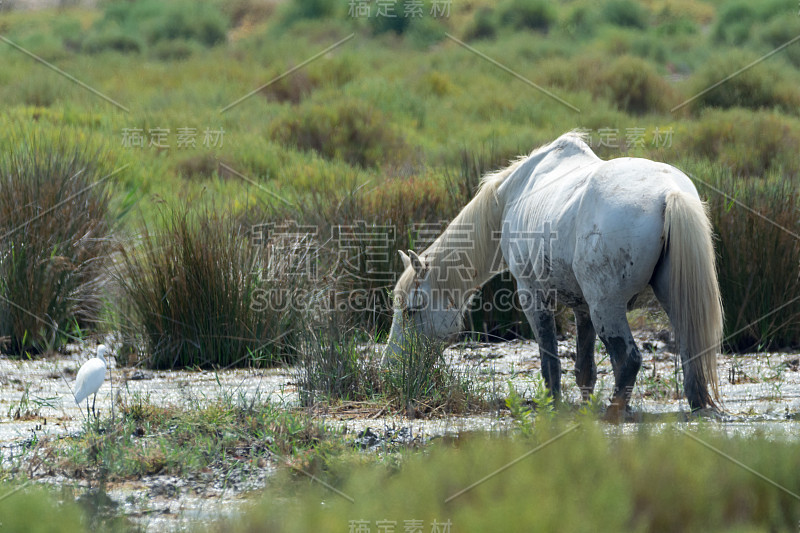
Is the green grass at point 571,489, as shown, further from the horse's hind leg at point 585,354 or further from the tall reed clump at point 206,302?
the tall reed clump at point 206,302

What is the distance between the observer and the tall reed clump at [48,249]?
6934mm

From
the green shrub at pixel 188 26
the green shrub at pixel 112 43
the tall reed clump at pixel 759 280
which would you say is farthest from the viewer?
the green shrub at pixel 188 26

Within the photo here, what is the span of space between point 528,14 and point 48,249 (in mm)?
30164

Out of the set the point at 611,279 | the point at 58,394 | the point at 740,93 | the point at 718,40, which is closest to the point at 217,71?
the point at 740,93

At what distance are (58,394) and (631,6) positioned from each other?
32565mm

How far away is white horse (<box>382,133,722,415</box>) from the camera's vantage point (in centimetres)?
439

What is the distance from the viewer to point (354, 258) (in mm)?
7336

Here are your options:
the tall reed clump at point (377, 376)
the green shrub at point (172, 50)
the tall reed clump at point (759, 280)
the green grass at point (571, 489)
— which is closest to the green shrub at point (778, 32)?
the green shrub at point (172, 50)

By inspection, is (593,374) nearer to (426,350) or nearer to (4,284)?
(426,350)

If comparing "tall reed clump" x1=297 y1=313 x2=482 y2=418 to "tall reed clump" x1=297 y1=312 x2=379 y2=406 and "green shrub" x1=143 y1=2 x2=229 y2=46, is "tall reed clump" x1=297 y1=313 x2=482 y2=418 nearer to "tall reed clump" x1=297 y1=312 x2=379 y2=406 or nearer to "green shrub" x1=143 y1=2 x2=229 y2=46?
"tall reed clump" x1=297 y1=312 x2=379 y2=406

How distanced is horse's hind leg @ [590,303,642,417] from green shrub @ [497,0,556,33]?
1231 inches


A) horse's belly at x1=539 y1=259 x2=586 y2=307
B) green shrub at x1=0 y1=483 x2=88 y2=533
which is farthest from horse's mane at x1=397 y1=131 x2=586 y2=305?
green shrub at x1=0 y1=483 x2=88 y2=533

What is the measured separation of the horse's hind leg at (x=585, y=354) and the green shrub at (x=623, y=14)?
1178 inches

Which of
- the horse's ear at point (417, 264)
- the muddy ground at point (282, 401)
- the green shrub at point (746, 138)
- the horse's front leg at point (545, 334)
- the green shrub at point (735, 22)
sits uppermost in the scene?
the green shrub at point (735, 22)
